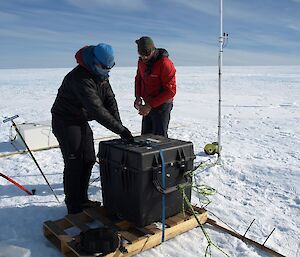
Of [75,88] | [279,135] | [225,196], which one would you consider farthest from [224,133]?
[75,88]

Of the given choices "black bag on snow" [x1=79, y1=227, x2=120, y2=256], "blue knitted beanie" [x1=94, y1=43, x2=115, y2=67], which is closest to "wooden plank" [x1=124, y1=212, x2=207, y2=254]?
"black bag on snow" [x1=79, y1=227, x2=120, y2=256]

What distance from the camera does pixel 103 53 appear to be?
8.36ft

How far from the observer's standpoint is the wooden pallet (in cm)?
239

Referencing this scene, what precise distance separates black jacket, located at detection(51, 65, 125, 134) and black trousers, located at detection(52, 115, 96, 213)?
0.08 metres

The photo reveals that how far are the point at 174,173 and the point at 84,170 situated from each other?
0.93 metres

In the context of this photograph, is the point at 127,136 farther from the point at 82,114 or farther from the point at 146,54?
the point at 146,54

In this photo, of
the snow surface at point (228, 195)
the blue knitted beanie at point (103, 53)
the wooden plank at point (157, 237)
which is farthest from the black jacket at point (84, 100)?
the snow surface at point (228, 195)

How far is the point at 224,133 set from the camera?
716 centimetres

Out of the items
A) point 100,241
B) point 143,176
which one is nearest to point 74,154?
point 143,176

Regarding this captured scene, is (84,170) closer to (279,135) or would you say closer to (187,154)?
(187,154)

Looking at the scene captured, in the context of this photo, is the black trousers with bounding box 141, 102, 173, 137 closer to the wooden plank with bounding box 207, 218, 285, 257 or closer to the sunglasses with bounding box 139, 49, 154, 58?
the sunglasses with bounding box 139, 49, 154, 58

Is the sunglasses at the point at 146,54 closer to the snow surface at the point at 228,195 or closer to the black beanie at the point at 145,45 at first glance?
Result: the black beanie at the point at 145,45

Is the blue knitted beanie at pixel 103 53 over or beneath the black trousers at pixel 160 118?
over

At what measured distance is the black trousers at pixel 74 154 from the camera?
9.27ft
